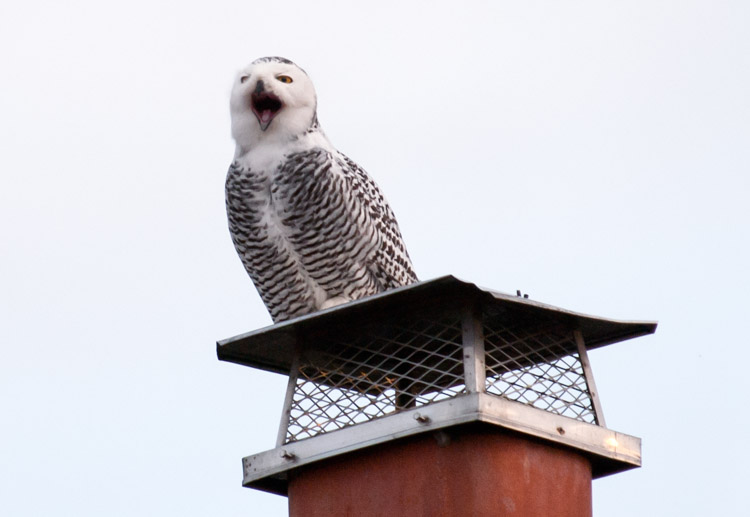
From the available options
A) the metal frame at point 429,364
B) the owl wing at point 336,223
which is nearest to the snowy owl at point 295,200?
the owl wing at point 336,223

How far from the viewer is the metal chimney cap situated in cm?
545

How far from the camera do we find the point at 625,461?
565cm

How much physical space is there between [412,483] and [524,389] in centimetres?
64

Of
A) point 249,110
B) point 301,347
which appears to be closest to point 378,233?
point 249,110

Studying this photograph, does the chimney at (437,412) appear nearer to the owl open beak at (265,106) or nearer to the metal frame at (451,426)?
the metal frame at (451,426)

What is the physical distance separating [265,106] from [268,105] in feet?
0.06

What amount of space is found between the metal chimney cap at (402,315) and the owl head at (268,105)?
1846mm

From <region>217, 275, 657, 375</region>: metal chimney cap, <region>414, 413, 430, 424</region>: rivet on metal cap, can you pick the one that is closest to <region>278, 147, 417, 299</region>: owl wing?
<region>217, 275, 657, 375</region>: metal chimney cap

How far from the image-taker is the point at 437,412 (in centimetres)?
524

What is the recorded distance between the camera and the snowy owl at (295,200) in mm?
7602

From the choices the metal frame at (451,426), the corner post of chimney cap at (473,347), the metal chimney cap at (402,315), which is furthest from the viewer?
the metal chimney cap at (402,315)

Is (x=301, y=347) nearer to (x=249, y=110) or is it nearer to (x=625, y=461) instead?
(x=625, y=461)

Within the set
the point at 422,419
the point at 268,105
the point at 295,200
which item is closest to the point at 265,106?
the point at 268,105

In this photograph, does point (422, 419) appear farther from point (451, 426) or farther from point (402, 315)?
point (402, 315)
